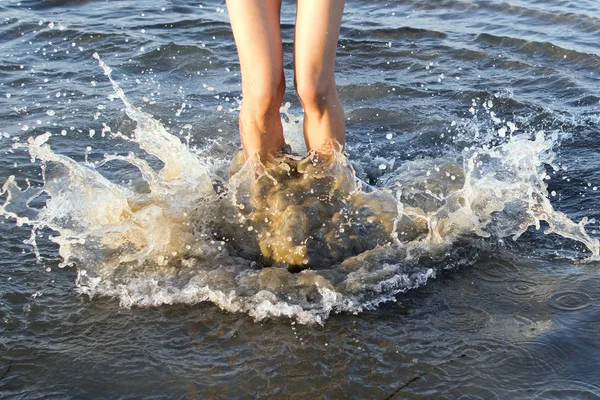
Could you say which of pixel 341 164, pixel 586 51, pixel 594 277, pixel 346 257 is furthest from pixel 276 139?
pixel 586 51

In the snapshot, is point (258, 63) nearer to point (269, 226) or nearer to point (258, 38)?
point (258, 38)

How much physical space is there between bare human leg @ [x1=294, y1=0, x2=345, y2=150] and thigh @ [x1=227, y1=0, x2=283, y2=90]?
0.13 metres

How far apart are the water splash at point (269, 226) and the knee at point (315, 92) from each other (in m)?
0.31

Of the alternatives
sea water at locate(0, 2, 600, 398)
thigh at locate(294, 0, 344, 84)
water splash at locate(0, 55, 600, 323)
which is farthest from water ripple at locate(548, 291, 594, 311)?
thigh at locate(294, 0, 344, 84)

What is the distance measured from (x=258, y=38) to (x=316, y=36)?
0.31 metres

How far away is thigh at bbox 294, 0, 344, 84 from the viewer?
4.02 m

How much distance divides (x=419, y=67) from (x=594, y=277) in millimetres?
4169

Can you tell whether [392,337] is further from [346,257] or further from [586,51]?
[586,51]

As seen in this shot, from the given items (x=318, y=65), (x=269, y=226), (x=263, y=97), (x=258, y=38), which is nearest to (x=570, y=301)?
(x=269, y=226)

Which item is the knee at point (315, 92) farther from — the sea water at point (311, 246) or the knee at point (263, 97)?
the sea water at point (311, 246)

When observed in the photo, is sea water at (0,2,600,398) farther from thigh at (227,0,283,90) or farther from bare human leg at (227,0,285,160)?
thigh at (227,0,283,90)

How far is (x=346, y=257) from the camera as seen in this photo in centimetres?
416

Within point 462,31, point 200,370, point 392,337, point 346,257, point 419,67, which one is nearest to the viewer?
point 200,370

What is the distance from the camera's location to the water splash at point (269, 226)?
3.83 m
